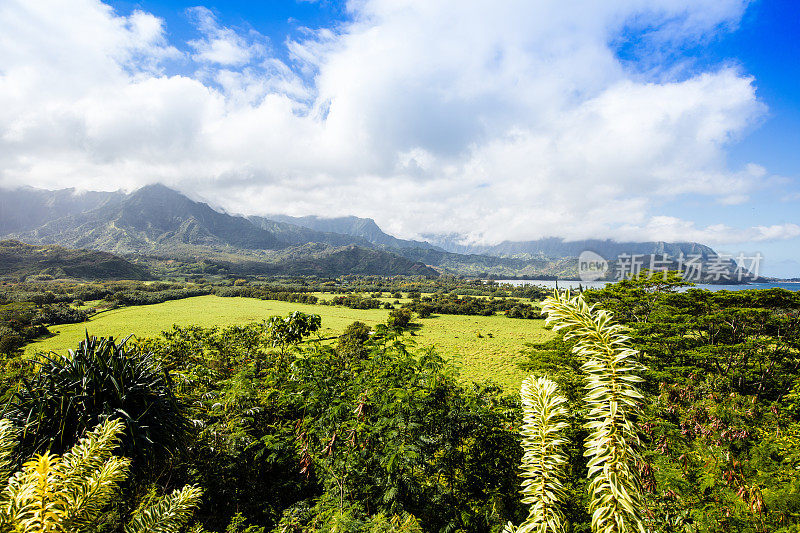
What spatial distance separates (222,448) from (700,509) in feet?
31.6

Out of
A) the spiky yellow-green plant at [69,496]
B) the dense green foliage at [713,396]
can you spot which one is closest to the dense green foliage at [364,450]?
the dense green foliage at [713,396]

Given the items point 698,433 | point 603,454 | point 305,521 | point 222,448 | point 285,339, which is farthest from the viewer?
point 285,339

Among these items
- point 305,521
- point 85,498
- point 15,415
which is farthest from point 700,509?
point 15,415

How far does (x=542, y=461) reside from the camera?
1712mm

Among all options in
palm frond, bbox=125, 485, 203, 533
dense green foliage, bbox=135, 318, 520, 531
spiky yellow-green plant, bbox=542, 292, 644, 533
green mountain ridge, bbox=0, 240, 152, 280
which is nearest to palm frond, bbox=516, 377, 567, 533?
spiky yellow-green plant, bbox=542, 292, 644, 533

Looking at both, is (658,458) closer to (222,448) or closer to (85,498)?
(85,498)

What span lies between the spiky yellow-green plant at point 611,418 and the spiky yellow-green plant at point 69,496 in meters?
2.81

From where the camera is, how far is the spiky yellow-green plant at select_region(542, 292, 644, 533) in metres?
1.38

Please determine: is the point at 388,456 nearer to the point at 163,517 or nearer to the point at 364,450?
A: the point at 364,450

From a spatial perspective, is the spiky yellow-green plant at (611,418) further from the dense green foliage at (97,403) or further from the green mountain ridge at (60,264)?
the green mountain ridge at (60,264)

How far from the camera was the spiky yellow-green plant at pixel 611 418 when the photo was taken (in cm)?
138

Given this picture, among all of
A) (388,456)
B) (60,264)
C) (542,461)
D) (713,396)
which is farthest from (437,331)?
(60,264)

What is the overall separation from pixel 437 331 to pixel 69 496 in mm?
58562

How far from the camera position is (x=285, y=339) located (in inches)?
973
